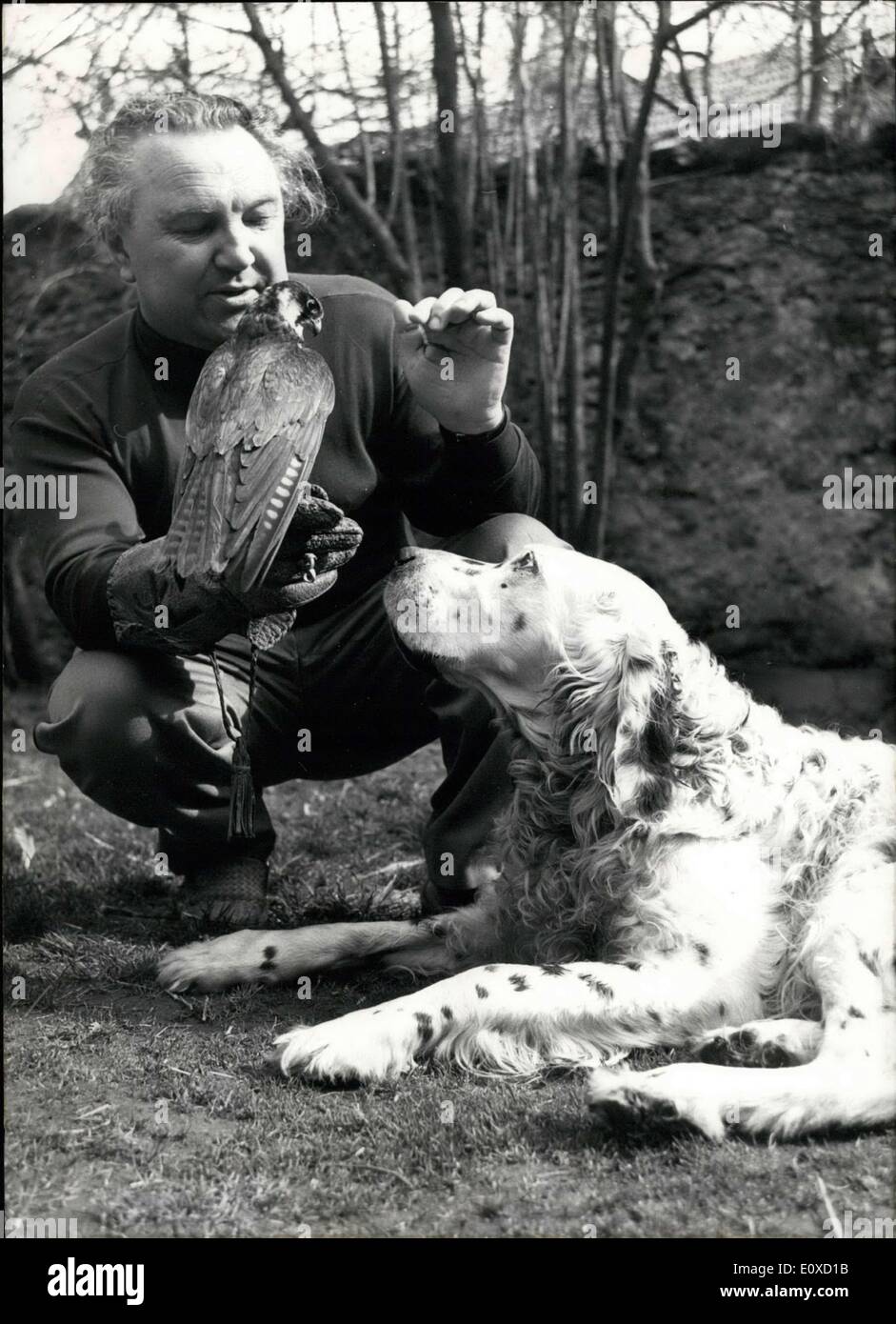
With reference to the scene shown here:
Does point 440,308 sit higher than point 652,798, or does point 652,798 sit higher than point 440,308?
point 440,308

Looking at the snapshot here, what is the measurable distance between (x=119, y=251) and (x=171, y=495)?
0.79m

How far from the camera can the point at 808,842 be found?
128 inches

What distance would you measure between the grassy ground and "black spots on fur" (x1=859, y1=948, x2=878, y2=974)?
392 millimetres

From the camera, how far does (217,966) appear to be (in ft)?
11.8

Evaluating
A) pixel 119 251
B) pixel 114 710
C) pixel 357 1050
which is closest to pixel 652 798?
pixel 357 1050

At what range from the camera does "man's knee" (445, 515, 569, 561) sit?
3.86m

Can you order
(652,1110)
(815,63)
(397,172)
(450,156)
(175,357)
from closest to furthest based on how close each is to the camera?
(652,1110) < (175,357) < (815,63) < (397,172) < (450,156)

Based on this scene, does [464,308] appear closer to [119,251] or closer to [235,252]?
[235,252]

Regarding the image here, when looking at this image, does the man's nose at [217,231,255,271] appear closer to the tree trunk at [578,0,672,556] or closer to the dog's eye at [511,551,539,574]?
the dog's eye at [511,551,539,574]

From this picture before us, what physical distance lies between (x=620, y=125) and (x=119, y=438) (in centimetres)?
368
